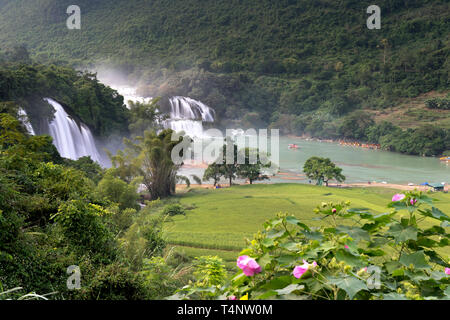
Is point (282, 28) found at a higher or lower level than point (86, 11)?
lower

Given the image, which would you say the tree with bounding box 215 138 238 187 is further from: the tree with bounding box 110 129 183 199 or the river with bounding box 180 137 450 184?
the tree with bounding box 110 129 183 199

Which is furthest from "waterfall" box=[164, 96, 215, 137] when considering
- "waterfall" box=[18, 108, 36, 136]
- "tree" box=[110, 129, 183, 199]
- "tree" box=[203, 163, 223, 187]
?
"waterfall" box=[18, 108, 36, 136]

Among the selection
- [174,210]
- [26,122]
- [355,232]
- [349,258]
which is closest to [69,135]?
[26,122]

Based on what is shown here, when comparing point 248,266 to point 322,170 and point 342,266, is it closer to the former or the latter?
point 342,266

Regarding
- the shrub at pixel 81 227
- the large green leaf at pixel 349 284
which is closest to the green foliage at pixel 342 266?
the large green leaf at pixel 349 284

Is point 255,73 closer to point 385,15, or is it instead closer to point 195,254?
point 385,15

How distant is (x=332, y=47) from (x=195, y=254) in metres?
33.5

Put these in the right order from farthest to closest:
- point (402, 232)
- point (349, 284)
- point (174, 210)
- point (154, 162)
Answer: point (154, 162) < point (174, 210) < point (402, 232) < point (349, 284)

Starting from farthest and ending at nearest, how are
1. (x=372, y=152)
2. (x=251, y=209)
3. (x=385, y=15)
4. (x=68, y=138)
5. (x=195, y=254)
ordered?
(x=385, y=15)
(x=372, y=152)
(x=68, y=138)
(x=251, y=209)
(x=195, y=254)

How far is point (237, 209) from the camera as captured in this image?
25.3ft

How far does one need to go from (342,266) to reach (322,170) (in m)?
11.4

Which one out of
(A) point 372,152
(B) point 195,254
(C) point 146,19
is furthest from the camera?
(C) point 146,19

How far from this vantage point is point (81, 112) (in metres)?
12.9
